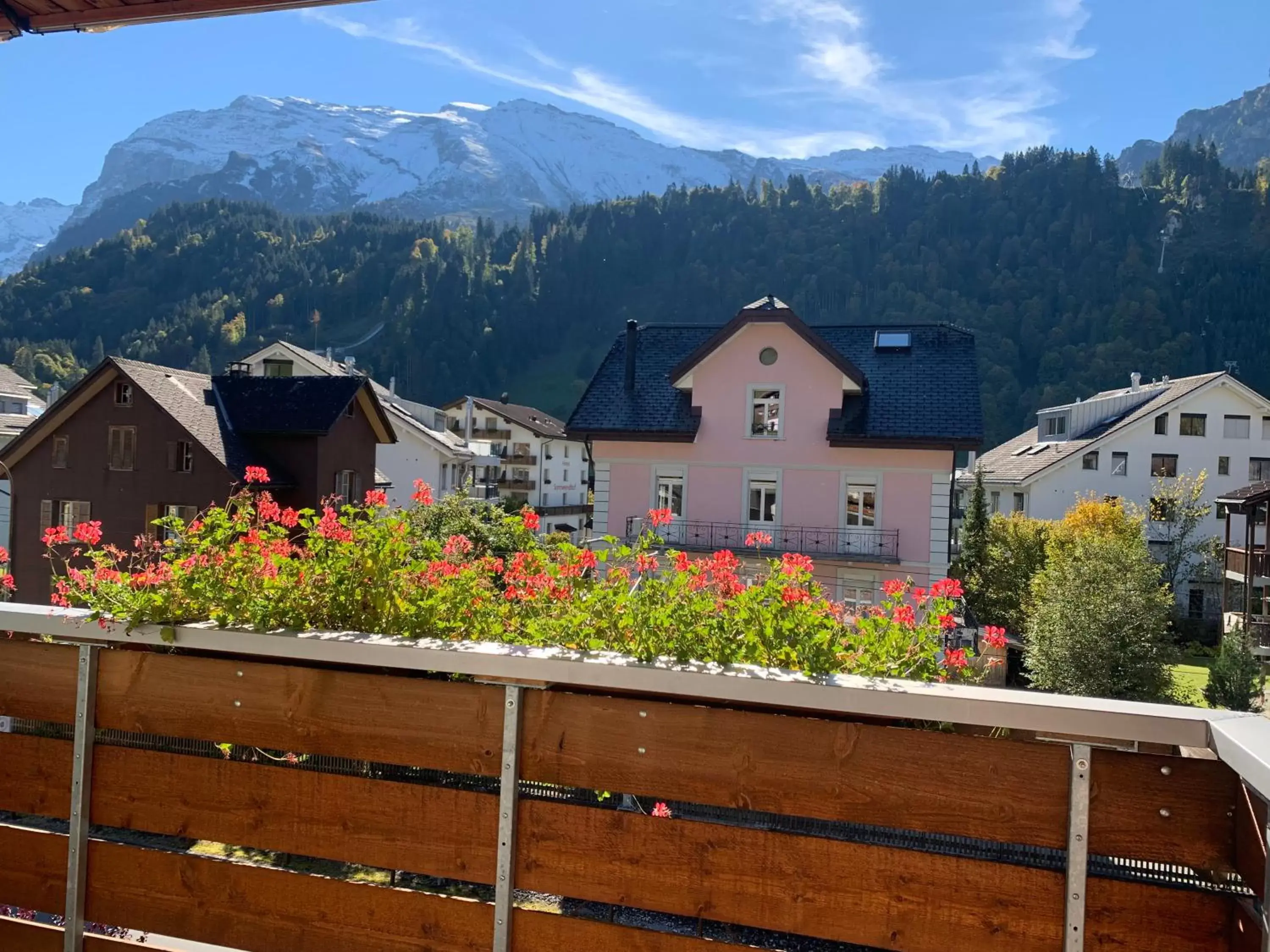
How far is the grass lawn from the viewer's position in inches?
766

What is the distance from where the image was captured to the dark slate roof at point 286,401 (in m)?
23.5

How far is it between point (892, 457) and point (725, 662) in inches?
661

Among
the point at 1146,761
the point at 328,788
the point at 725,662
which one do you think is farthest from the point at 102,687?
the point at 1146,761

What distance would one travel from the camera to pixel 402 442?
34.7m

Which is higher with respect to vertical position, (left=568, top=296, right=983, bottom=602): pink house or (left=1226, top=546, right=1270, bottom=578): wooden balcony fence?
(left=568, top=296, right=983, bottom=602): pink house

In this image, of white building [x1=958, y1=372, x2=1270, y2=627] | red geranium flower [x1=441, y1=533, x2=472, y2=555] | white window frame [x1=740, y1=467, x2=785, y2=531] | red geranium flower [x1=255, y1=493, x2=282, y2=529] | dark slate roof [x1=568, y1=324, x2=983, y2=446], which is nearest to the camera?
red geranium flower [x1=441, y1=533, x2=472, y2=555]

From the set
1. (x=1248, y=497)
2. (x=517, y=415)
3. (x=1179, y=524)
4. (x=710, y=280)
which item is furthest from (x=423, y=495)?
(x=710, y=280)

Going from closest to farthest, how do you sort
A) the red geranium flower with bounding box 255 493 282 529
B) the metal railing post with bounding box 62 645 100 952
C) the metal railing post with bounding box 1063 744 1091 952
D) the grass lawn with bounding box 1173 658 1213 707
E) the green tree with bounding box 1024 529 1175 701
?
1. the metal railing post with bounding box 1063 744 1091 952
2. the metal railing post with bounding box 62 645 100 952
3. the red geranium flower with bounding box 255 493 282 529
4. the green tree with bounding box 1024 529 1175 701
5. the grass lawn with bounding box 1173 658 1213 707

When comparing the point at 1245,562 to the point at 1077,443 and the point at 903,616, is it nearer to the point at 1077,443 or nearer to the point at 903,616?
the point at 1077,443

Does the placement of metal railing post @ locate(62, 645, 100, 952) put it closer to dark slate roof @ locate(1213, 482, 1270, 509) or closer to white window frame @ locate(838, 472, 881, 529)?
white window frame @ locate(838, 472, 881, 529)

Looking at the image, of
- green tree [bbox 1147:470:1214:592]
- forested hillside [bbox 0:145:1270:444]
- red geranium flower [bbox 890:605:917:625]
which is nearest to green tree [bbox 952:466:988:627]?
green tree [bbox 1147:470:1214:592]

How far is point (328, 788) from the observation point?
83.2 inches

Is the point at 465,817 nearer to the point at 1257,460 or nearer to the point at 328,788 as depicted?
the point at 328,788

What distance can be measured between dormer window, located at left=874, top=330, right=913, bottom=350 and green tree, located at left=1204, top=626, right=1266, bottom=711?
8.83 m
